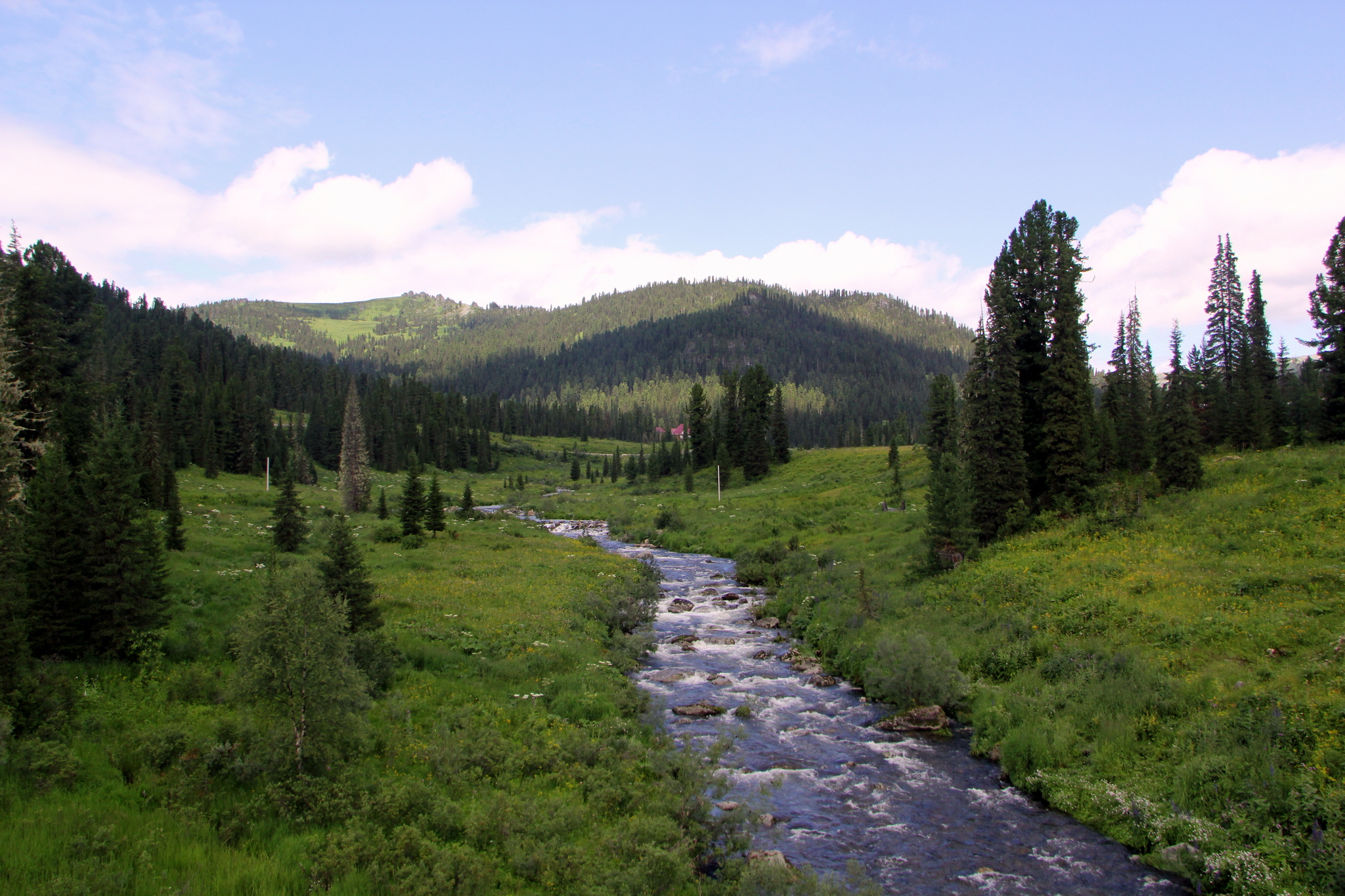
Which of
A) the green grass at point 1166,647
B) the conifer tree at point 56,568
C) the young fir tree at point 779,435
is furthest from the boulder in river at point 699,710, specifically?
the young fir tree at point 779,435

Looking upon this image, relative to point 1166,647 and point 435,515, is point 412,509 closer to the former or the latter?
point 435,515

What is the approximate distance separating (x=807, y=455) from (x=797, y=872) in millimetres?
96435

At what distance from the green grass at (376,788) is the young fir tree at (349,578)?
5.62 feet

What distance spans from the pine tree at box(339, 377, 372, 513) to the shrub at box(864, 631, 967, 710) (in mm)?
59480

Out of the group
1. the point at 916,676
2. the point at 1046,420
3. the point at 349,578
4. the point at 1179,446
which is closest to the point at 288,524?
the point at 349,578

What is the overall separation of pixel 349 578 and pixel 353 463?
52402 mm

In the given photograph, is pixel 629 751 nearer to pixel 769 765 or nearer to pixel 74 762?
pixel 769 765

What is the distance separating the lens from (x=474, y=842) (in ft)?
34.6

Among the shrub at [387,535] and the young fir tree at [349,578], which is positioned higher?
the young fir tree at [349,578]

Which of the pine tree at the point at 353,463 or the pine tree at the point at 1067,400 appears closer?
the pine tree at the point at 1067,400

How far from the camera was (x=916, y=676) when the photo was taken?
1989 centimetres

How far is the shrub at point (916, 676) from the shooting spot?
1972 centimetres

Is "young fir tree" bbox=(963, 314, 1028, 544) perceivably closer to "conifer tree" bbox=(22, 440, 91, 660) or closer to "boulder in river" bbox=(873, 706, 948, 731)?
"boulder in river" bbox=(873, 706, 948, 731)

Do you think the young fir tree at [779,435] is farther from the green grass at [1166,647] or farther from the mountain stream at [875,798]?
the mountain stream at [875,798]
